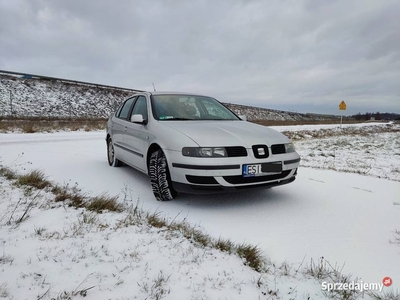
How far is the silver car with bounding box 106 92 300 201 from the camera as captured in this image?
10.6ft

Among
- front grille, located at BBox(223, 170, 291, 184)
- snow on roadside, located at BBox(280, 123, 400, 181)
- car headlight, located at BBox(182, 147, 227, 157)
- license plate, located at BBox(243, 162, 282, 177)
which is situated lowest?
snow on roadside, located at BBox(280, 123, 400, 181)

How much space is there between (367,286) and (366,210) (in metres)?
1.85

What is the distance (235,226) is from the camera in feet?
9.79

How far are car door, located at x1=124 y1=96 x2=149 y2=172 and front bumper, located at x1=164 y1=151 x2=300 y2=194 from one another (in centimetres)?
85

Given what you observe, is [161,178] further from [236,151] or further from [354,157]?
[354,157]

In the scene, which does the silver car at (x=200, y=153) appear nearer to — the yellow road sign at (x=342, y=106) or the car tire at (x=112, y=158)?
the car tire at (x=112, y=158)

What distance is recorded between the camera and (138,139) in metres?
4.33

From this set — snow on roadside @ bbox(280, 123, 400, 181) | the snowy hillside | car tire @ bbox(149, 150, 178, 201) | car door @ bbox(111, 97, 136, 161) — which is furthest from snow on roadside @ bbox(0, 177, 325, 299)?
the snowy hillside

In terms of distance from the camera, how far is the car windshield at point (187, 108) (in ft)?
13.8

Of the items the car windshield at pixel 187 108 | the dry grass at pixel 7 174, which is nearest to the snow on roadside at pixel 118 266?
the dry grass at pixel 7 174

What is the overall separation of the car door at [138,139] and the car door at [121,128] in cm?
18

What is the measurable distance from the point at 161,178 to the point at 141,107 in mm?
1638

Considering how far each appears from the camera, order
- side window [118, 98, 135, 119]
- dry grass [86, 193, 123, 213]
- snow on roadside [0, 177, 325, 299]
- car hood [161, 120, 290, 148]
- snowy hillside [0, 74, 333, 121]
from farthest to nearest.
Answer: snowy hillside [0, 74, 333, 121]
side window [118, 98, 135, 119]
car hood [161, 120, 290, 148]
dry grass [86, 193, 123, 213]
snow on roadside [0, 177, 325, 299]

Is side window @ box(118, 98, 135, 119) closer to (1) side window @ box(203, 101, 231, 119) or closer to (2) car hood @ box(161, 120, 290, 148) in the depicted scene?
(1) side window @ box(203, 101, 231, 119)
